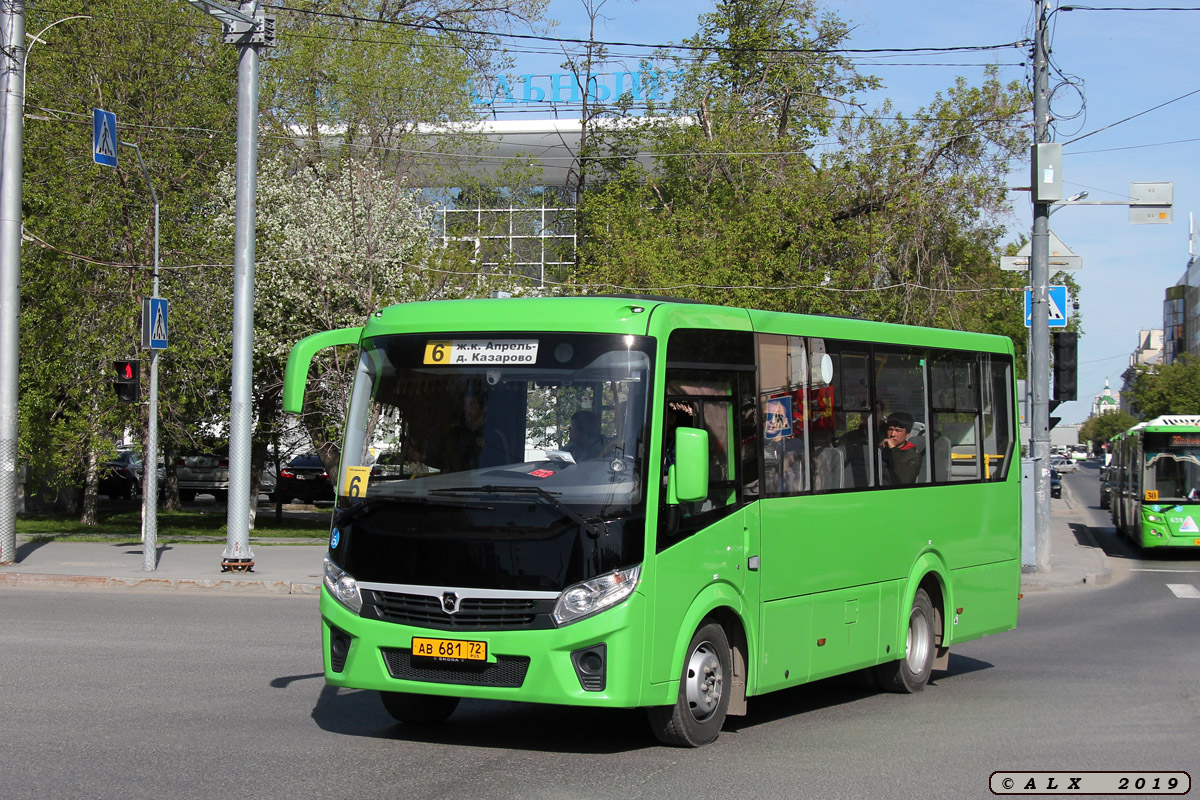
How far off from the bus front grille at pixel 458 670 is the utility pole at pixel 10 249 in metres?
15.2

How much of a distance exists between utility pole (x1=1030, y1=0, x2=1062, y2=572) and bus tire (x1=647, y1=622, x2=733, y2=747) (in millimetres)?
15651

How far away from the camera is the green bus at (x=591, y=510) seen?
7430 millimetres

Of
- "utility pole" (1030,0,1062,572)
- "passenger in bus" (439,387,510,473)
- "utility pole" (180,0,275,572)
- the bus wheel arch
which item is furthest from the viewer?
"utility pole" (1030,0,1062,572)

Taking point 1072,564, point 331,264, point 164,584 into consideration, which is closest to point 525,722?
point 164,584

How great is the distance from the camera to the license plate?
750 cm

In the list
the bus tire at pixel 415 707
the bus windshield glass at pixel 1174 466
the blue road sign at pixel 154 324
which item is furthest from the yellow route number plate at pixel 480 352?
the bus windshield glass at pixel 1174 466

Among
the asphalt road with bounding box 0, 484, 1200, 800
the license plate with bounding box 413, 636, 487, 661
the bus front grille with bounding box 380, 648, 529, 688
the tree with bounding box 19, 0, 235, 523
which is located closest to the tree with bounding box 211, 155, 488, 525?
the tree with bounding box 19, 0, 235, 523

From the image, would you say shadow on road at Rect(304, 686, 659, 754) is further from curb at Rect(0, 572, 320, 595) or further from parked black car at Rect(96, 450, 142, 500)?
parked black car at Rect(96, 450, 142, 500)

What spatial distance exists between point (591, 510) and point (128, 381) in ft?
48.9

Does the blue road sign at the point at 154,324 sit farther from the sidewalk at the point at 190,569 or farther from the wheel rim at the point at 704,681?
the wheel rim at the point at 704,681

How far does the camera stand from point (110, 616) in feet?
48.5

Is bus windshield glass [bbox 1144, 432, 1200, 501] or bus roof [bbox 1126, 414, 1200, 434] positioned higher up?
bus roof [bbox 1126, 414, 1200, 434]

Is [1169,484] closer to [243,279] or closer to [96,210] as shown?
[243,279]

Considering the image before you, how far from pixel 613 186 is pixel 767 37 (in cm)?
789
